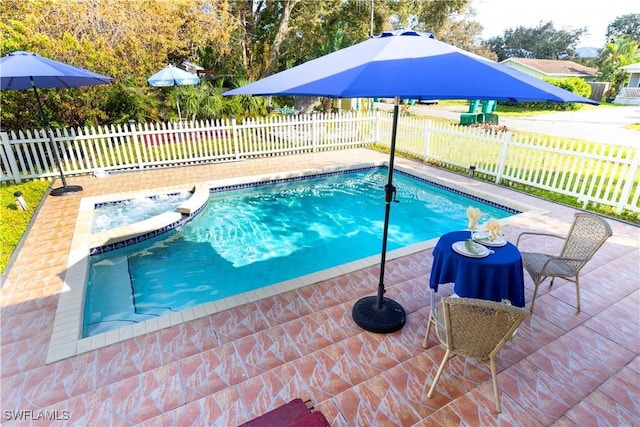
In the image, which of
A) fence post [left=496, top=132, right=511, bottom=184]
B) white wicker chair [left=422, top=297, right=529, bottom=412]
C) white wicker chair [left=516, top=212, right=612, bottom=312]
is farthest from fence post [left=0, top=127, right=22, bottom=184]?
fence post [left=496, top=132, right=511, bottom=184]

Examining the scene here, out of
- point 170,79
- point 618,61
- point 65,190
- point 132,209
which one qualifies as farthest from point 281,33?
point 618,61

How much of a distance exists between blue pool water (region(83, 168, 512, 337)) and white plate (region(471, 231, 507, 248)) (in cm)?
254

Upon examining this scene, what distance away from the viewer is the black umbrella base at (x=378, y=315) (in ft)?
10.6

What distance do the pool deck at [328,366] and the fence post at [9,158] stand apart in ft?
16.2

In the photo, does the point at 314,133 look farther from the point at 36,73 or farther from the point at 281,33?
the point at 281,33

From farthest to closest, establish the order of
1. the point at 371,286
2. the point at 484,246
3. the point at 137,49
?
1. the point at 137,49
2. the point at 371,286
3. the point at 484,246

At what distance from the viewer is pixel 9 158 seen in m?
7.39

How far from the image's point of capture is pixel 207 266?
5137 mm

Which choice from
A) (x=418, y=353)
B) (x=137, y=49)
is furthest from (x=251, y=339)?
(x=137, y=49)

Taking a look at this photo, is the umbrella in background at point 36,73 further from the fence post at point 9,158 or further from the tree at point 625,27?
the tree at point 625,27

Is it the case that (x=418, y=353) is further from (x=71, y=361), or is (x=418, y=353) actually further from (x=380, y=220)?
(x=380, y=220)

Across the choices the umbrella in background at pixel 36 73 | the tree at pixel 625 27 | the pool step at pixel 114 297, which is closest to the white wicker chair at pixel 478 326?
the pool step at pixel 114 297

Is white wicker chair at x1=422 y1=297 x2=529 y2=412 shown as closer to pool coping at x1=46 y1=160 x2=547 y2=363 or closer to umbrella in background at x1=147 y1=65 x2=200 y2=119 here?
pool coping at x1=46 y1=160 x2=547 y2=363

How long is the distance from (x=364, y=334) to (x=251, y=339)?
3.51ft
